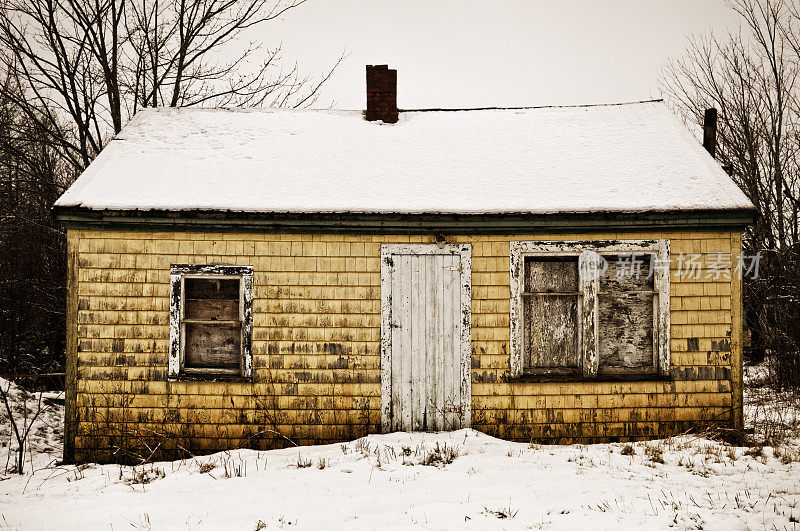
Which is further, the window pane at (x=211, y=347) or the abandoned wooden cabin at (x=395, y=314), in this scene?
the window pane at (x=211, y=347)

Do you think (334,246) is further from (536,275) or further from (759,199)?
(759,199)

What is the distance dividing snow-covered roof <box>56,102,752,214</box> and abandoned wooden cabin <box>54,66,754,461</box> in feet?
0.23

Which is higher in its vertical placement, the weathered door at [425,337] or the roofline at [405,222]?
the roofline at [405,222]

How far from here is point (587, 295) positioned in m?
7.14

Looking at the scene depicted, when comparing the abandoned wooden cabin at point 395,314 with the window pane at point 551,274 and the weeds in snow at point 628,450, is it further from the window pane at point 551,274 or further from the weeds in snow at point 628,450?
the weeds in snow at point 628,450

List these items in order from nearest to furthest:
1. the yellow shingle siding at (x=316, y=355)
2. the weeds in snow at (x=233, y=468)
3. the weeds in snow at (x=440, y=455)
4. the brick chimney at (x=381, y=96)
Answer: the weeds in snow at (x=233, y=468), the weeds in snow at (x=440, y=455), the yellow shingle siding at (x=316, y=355), the brick chimney at (x=381, y=96)

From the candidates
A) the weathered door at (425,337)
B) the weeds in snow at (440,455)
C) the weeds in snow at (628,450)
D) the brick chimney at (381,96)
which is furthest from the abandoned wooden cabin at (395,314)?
the brick chimney at (381,96)

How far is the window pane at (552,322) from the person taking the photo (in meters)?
7.22

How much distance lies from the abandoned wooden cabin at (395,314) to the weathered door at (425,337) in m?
0.02

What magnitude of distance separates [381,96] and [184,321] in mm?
4898

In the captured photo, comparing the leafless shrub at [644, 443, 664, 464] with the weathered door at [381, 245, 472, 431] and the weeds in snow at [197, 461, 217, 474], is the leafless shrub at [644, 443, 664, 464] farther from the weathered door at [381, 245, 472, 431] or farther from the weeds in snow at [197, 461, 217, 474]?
the weeds in snow at [197, 461, 217, 474]

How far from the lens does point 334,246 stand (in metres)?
7.18

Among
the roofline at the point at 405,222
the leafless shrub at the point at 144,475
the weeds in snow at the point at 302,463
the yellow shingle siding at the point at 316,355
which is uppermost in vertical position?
the roofline at the point at 405,222

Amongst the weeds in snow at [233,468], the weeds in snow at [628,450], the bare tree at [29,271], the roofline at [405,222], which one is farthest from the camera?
the bare tree at [29,271]
